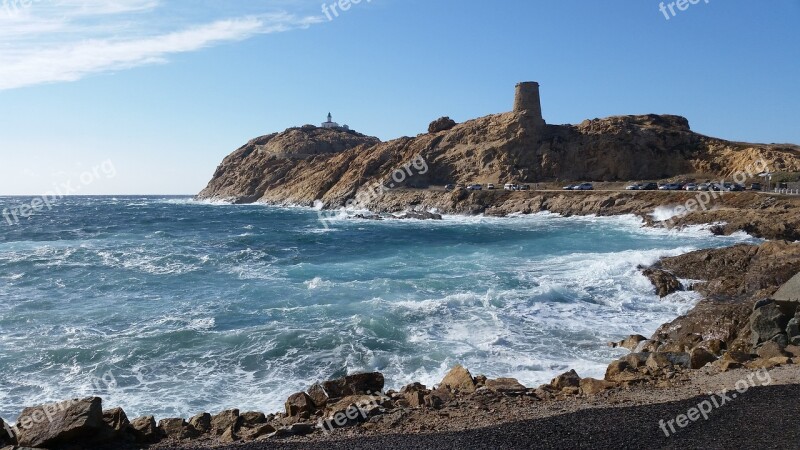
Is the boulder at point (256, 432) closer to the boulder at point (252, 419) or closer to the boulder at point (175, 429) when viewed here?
the boulder at point (252, 419)

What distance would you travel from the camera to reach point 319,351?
14922mm

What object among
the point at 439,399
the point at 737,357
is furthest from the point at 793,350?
the point at 439,399

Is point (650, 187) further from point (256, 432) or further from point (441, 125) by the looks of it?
point (256, 432)

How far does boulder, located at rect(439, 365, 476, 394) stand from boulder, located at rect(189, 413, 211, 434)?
169 inches

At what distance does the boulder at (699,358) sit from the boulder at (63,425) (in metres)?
10.9

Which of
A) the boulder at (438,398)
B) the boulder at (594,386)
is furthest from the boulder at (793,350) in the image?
the boulder at (438,398)

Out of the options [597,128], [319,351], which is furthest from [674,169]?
[319,351]

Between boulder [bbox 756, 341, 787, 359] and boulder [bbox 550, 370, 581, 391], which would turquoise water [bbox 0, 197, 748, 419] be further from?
boulder [bbox 756, 341, 787, 359]

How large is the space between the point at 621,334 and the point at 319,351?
333 inches

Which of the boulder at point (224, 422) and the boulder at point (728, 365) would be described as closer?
the boulder at point (224, 422)

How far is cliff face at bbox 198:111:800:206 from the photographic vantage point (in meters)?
68.4

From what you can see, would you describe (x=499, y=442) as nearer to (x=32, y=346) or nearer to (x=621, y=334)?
(x=621, y=334)

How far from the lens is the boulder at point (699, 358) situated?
11547 mm

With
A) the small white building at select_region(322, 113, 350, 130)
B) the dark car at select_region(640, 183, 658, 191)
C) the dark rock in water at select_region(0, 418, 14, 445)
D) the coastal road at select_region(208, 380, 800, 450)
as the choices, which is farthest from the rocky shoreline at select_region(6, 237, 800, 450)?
the small white building at select_region(322, 113, 350, 130)
